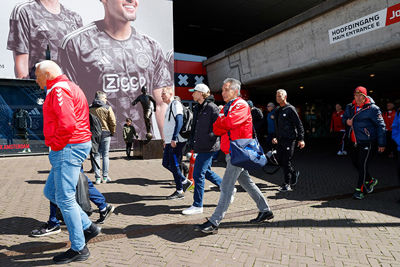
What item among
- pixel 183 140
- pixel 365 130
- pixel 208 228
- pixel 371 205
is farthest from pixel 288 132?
pixel 208 228

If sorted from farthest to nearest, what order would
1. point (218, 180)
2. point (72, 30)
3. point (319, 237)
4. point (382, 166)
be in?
point (72, 30) → point (382, 166) → point (218, 180) → point (319, 237)

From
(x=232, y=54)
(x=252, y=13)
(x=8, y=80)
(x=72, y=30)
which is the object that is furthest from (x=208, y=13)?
(x=8, y=80)

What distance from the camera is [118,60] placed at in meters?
14.7

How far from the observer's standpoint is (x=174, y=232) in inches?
144

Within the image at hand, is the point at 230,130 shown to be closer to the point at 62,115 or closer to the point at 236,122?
the point at 236,122

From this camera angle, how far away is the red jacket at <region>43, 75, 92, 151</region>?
2629 mm

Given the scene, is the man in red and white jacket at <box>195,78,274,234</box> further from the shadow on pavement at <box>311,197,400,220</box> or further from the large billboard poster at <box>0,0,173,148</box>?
the large billboard poster at <box>0,0,173,148</box>

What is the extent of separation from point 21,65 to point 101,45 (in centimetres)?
368

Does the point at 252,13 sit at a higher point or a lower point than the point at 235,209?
higher

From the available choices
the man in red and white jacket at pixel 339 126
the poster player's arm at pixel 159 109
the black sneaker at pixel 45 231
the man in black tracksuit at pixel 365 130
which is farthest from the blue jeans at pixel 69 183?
the poster player's arm at pixel 159 109

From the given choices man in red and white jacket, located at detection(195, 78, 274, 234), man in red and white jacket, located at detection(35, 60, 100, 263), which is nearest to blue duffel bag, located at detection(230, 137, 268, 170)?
man in red and white jacket, located at detection(195, 78, 274, 234)

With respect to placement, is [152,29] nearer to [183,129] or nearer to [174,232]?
[183,129]

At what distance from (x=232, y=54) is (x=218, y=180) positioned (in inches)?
484

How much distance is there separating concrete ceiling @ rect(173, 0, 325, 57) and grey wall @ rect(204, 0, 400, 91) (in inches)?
220
